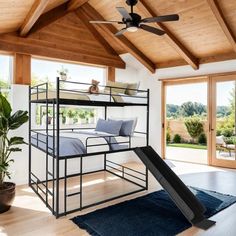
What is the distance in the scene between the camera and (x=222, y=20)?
4223 mm

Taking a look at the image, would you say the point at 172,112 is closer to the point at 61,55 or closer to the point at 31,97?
the point at 61,55

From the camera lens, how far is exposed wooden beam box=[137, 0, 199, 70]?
14.6 feet

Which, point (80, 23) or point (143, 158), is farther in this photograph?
point (80, 23)

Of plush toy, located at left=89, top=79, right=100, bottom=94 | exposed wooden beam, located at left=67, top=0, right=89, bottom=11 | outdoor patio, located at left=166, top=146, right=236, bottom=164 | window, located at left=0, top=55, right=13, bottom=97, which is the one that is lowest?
outdoor patio, located at left=166, top=146, right=236, bottom=164

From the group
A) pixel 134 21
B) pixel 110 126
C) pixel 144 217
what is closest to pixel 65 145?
pixel 110 126

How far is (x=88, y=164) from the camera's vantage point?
5.18m

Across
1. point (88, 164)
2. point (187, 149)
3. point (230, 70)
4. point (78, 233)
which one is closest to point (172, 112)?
point (187, 149)

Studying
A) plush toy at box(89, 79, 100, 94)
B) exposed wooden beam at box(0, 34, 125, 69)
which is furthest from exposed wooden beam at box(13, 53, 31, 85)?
plush toy at box(89, 79, 100, 94)

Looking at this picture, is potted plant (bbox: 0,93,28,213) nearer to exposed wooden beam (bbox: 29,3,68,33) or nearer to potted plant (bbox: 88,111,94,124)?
exposed wooden beam (bbox: 29,3,68,33)

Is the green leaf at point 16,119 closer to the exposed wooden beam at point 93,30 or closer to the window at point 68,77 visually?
the window at point 68,77

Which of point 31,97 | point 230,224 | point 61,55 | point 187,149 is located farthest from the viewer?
point 187,149

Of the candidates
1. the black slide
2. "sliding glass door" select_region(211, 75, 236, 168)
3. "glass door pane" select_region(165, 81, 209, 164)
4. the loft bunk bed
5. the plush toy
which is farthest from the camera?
"glass door pane" select_region(165, 81, 209, 164)

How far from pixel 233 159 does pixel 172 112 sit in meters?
1.94

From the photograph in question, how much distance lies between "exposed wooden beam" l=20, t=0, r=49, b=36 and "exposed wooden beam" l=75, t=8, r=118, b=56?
1.47 metres
